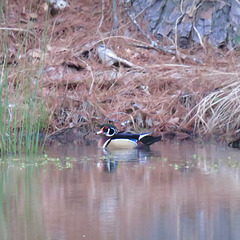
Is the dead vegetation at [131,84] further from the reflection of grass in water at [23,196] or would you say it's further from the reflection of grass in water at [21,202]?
the reflection of grass in water at [21,202]

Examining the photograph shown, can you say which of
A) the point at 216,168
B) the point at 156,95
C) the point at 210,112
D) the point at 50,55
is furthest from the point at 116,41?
the point at 216,168

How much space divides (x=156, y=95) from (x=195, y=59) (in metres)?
1.28

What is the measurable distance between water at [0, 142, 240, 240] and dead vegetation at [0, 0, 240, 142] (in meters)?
1.58

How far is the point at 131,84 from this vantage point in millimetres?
10625

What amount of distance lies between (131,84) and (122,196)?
216 inches

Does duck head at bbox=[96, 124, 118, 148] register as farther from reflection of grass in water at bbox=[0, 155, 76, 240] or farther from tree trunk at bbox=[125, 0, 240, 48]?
tree trunk at bbox=[125, 0, 240, 48]

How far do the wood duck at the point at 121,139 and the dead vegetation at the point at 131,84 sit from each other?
25.9 inches

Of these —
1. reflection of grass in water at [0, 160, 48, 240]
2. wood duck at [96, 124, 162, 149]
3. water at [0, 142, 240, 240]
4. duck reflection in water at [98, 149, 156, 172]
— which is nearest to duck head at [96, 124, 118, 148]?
wood duck at [96, 124, 162, 149]

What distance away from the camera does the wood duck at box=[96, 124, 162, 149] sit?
8867mm

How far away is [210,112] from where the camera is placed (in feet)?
31.7

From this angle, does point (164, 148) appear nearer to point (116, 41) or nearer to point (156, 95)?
point (156, 95)

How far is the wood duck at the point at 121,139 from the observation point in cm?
887

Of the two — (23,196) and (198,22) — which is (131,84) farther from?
(23,196)

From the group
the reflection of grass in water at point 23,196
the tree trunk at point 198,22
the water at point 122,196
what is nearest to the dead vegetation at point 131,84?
the tree trunk at point 198,22
